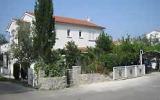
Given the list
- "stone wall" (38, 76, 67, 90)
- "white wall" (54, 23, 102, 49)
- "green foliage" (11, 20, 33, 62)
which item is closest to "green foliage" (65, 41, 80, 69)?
"green foliage" (11, 20, 33, 62)

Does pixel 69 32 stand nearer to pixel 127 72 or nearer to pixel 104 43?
pixel 104 43

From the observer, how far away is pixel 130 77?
3088cm

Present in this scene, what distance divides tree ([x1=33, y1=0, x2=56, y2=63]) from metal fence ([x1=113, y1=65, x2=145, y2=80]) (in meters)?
8.50

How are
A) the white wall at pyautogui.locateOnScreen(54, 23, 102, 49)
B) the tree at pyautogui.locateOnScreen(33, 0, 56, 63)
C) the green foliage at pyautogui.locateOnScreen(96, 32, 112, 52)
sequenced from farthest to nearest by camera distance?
the white wall at pyautogui.locateOnScreen(54, 23, 102, 49), the green foliage at pyautogui.locateOnScreen(96, 32, 112, 52), the tree at pyautogui.locateOnScreen(33, 0, 56, 63)

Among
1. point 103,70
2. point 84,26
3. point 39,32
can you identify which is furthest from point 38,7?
point 84,26

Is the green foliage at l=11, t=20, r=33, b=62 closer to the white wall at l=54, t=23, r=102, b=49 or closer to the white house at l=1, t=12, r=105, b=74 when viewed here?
the white house at l=1, t=12, r=105, b=74

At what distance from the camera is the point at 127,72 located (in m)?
30.6

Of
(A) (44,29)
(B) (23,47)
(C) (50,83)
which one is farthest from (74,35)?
(C) (50,83)

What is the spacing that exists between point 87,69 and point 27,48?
583 centimetres

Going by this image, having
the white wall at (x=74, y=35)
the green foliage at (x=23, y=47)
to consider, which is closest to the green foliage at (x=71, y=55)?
the green foliage at (x=23, y=47)

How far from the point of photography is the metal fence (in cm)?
2881

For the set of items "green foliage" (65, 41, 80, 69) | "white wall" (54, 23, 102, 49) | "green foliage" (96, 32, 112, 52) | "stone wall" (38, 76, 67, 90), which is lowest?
"stone wall" (38, 76, 67, 90)

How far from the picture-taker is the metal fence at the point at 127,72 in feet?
94.5

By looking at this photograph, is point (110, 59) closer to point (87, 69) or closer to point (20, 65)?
point (87, 69)
